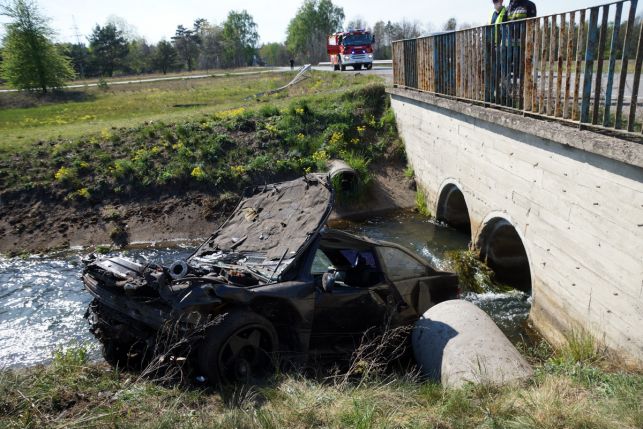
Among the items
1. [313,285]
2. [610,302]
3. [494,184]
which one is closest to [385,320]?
[313,285]

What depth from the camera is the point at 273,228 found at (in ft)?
21.2

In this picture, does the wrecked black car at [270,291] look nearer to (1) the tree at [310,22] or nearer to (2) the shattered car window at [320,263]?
(2) the shattered car window at [320,263]

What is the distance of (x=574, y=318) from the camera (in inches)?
278

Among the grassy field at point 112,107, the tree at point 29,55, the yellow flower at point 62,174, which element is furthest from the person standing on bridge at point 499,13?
the tree at point 29,55

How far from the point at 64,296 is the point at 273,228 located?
5.93m

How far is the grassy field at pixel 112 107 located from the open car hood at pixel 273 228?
45.4 feet

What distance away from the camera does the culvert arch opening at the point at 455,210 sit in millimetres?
13047

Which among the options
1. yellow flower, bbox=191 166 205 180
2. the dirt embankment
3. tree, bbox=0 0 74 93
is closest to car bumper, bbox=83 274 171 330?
the dirt embankment

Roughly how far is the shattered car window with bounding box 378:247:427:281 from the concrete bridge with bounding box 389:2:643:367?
7.40 feet

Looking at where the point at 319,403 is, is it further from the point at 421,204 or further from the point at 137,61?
the point at 137,61

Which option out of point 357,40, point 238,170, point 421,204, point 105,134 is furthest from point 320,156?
point 357,40

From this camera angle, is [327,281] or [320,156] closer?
[327,281]

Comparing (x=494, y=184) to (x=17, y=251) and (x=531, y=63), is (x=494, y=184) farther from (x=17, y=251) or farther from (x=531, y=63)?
(x=17, y=251)

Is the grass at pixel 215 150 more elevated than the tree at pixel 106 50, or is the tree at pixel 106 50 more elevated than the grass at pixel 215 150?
the tree at pixel 106 50
